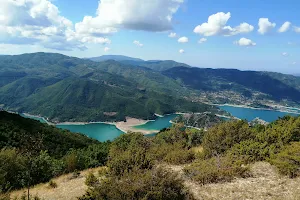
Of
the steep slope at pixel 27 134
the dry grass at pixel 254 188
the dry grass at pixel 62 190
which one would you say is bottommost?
the steep slope at pixel 27 134

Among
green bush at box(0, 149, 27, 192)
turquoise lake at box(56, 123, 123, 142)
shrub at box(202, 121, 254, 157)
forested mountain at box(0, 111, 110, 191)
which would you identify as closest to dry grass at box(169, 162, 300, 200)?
shrub at box(202, 121, 254, 157)

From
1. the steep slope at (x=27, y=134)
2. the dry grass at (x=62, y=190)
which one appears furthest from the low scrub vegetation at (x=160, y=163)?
the steep slope at (x=27, y=134)

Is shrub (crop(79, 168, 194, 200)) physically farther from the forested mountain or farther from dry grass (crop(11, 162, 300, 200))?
the forested mountain

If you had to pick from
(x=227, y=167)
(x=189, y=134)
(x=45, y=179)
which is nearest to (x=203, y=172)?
(x=227, y=167)

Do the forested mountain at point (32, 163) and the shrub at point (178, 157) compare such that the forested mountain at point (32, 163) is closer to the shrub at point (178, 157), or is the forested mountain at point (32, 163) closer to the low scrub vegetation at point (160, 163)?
the low scrub vegetation at point (160, 163)

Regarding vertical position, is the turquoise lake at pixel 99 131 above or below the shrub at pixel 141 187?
below

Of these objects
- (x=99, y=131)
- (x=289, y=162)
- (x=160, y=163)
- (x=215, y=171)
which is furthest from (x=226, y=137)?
(x=99, y=131)

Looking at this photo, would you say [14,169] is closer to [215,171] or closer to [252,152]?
[215,171]
